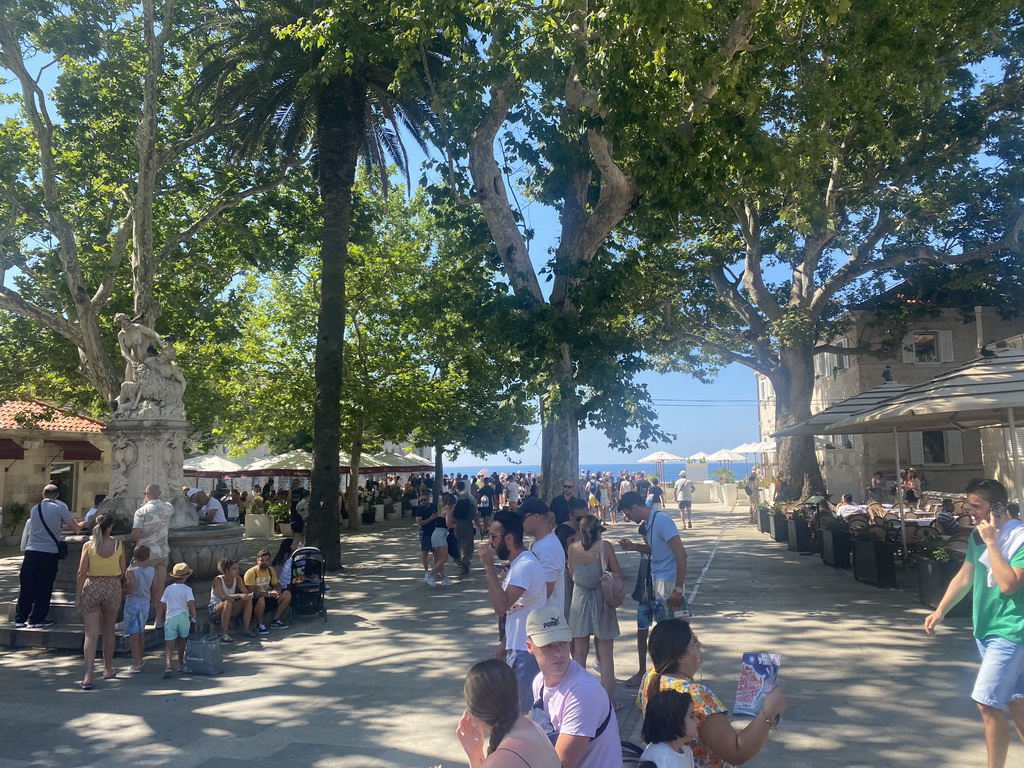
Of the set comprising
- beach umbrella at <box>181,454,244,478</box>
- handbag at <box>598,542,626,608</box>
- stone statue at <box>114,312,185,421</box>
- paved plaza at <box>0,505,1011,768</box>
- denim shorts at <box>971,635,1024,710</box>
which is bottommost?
paved plaza at <box>0,505,1011,768</box>

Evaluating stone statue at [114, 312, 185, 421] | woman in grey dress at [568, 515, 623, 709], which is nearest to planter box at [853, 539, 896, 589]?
woman in grey dress at [568, 515, 623, 709]

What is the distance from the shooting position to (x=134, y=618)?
25.9 feet

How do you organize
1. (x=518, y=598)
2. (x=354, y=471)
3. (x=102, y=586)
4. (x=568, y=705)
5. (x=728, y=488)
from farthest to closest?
(x=728, y=488)
(x=354, y=471)
(x=102, y=586)
(x=518, y=598)
(x=568, y=705)

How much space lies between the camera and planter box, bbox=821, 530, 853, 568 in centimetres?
1360

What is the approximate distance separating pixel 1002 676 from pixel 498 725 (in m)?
3.26

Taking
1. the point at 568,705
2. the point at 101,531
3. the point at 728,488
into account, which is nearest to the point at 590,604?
the point at 568,705

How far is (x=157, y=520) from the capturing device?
9734 mm

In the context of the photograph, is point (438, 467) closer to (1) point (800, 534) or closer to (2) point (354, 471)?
(2) point (354, 471)

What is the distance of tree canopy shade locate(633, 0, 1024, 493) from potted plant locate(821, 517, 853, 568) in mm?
5444

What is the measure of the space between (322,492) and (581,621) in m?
9.23

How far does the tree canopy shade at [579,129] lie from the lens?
32.0 feet

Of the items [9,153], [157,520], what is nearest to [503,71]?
[157,520]

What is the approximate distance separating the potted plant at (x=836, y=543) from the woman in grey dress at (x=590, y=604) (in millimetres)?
8691

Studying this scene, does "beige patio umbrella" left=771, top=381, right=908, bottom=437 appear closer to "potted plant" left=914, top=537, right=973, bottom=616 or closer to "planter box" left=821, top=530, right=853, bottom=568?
"planter box" left=821, top=530, right=853, bottom=568
